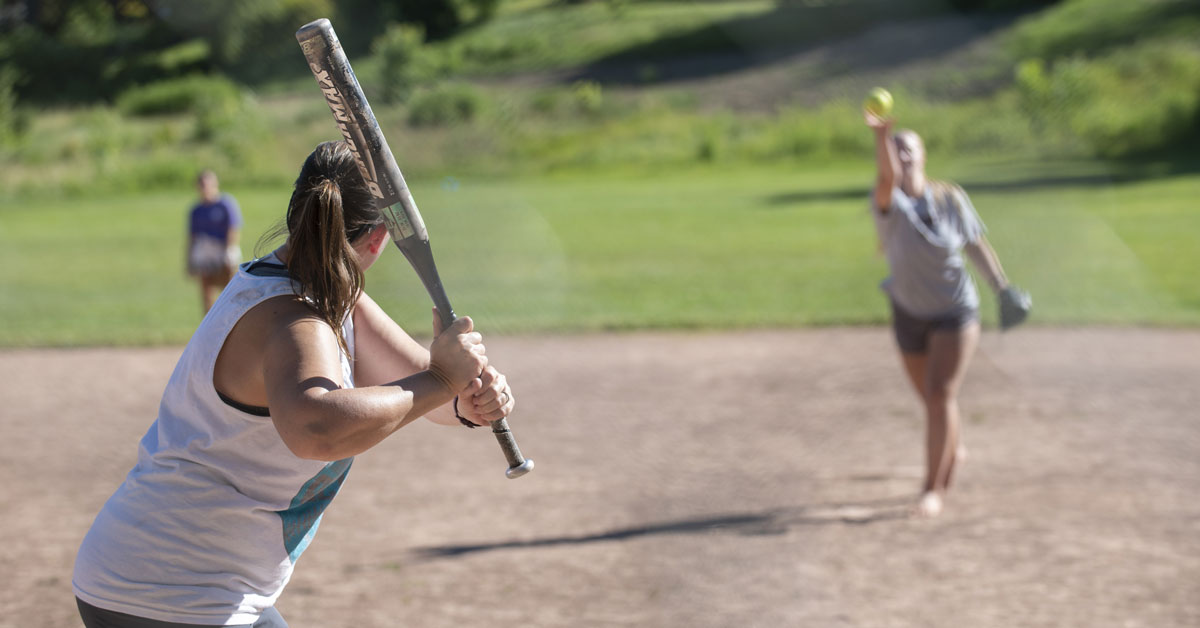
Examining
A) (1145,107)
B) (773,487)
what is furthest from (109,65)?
(1145,107)

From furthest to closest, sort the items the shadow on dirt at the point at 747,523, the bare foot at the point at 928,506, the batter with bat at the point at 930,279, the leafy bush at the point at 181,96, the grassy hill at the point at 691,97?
the leafy bush at the point at 181,96
the grassy hill at the point at 691,97
the bare foot at the point at 928,506
the batter with bat at the point at 930,279
the shadow on dirt at the point at 747,523

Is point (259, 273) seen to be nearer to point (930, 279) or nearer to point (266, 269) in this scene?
point (266, 269)

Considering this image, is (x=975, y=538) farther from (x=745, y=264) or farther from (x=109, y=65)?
(x=745, y=264)

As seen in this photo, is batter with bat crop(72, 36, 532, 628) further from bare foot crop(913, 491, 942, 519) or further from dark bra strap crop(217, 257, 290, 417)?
bare foot crop(913, 491, 942, 519)

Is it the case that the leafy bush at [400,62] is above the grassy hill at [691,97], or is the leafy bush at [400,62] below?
above


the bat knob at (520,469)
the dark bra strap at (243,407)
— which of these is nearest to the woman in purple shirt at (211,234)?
the bat knob at (520,469)

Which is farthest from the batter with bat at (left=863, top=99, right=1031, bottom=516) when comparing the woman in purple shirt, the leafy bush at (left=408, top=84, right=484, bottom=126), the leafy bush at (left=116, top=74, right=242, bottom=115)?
the leafy bush at (left=116, top=74, right=242, bottom=115)

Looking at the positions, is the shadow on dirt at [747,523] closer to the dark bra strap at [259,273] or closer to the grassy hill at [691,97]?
the dark bra strap at [259,273]

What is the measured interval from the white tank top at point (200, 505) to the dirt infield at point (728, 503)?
2413mm

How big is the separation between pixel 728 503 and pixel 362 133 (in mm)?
4266

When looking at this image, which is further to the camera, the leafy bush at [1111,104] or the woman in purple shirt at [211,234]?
the leafy bush at [1111,104]

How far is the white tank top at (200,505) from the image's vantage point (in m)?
2.41

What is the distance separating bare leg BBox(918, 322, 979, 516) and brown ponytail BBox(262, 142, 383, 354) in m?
4.05

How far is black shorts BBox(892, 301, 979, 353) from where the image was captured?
5.91 metres
